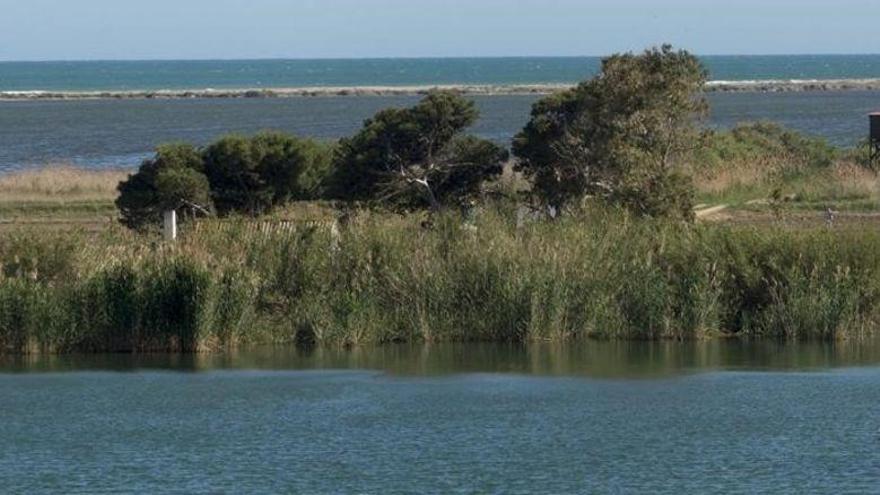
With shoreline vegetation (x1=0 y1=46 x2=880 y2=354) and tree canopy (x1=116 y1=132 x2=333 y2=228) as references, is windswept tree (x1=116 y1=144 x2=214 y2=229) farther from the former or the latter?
shoreline vegetation (x1=0 y1=46 x2=880 y2=354)

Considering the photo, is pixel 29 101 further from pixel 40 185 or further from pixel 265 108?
pixel 40 185

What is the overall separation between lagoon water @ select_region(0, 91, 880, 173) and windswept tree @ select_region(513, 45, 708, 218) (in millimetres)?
34279

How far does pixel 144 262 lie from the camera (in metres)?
24.6

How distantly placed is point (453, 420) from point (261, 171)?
513 inches

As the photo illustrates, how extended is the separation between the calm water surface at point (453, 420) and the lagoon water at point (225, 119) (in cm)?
3998

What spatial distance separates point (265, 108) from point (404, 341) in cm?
10479

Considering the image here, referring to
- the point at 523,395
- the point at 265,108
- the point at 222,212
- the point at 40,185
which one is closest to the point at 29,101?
the point at 265,108

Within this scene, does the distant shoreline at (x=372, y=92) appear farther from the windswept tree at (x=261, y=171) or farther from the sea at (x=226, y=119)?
the windswept tree at (x=261, y=171)

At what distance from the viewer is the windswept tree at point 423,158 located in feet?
102

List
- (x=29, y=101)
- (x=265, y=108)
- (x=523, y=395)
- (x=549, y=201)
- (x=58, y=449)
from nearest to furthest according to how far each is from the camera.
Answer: (x=58, y=449) < (x=523, y=395) < (x=549, y=201) < (x=265, y=108) < (x=29, y=101)

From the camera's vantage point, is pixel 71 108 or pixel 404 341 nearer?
pixel 404 341

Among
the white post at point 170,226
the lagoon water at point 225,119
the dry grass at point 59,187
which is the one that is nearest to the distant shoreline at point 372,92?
the lagoon water at point 225,119

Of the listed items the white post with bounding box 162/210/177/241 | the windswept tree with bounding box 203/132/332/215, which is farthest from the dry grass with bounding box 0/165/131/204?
the white post with bounding box 162/210/177/241

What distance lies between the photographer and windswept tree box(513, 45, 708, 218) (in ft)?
98.6
